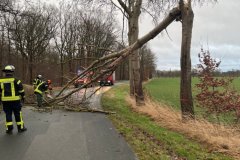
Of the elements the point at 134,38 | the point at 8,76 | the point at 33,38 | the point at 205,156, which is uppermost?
the point at 33,38

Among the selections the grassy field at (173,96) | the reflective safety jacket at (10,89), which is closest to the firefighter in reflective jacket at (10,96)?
the reflective safety jacket at (10,89)

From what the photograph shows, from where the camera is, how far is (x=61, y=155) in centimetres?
761

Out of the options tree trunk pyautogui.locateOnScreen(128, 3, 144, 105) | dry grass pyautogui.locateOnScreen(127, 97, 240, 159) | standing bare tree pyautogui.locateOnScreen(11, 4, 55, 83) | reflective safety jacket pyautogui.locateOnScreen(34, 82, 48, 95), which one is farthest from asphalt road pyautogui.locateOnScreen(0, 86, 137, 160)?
standing bare tree pyautogui.locateOnScreen(11, 4, 55, 83)

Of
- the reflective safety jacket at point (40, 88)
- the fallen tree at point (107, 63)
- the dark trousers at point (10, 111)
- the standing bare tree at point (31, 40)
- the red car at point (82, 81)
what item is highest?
the standing bare tree at point (31, 40)

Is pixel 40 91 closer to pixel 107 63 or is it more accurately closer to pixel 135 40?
pixel 107 63

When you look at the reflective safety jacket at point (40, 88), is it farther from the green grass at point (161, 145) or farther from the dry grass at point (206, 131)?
the green grass at point (161, 145)

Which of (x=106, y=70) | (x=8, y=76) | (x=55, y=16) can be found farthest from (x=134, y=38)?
(x=55, y=16)

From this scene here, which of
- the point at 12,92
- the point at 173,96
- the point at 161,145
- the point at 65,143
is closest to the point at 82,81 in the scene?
the point at 12,92

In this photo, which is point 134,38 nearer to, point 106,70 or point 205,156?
point 106,70

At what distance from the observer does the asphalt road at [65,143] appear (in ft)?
24.9

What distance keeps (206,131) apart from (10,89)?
590cm

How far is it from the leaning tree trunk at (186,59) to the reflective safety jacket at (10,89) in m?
5.73

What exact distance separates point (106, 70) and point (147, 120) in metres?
2.99

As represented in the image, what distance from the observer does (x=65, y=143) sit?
8875 millimetres
